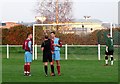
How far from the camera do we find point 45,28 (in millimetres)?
38062

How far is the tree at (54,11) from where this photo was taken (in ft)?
162

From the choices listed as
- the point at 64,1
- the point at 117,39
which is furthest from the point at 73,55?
the point at 64,1

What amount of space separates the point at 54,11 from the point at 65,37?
38.2 feet

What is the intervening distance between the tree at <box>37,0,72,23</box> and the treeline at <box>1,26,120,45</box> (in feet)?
17.0

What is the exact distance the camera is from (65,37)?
3838 cm

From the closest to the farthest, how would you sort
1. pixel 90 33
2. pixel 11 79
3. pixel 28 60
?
pixel 11 79, pixel 28 60, pixel 90 33

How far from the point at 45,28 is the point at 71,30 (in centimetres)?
440

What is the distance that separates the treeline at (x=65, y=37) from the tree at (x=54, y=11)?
5.18m

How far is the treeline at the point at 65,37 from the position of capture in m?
38.1

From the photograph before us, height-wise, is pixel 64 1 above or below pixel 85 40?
above

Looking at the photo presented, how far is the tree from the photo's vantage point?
49.3m

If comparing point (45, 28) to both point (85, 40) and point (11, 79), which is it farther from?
point (11, 79)

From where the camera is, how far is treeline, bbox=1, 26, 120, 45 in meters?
38.1

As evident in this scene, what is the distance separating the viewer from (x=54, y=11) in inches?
1951
